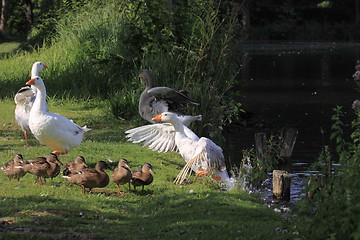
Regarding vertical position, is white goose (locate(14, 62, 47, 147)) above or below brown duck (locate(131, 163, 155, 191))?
above

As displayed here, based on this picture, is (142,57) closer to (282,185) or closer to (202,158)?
(202,158)

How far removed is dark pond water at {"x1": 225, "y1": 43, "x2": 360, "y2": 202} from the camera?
16.0 meters

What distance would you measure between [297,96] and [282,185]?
49.7ft

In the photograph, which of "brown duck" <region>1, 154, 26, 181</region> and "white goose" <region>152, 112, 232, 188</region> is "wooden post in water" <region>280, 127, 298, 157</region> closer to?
"white goose" <region>152, 112, 232, 188</region>

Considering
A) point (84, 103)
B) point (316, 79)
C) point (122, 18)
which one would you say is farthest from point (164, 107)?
point (316, 79)

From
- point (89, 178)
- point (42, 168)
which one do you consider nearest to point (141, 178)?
point (89, 178)

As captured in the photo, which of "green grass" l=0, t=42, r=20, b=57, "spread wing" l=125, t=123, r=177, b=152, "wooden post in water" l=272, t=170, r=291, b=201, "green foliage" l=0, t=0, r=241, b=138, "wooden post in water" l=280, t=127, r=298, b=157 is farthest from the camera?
"green grass" l=0, t=42, r=20, b=57

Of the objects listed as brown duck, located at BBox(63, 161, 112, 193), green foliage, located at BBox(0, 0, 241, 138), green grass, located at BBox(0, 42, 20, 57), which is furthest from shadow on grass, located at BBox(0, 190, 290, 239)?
green grass, located at BBox(0, 42, 20, 57)

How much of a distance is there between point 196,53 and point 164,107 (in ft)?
7.75

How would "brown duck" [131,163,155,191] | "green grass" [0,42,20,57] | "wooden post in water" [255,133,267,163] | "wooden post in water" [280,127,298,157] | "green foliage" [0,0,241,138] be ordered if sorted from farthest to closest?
"green grass" [0,42,20,57] < "green foliage" [0,0,241,138] < "wooden post in water" [280,127,298,157] < "wooden post in water" [255,133,267,163] < "brown duck" [131,163,155,191]

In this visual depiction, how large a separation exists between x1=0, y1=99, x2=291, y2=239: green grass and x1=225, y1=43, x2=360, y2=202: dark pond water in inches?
59.5

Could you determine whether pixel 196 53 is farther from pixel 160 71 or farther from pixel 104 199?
pixel 104 199

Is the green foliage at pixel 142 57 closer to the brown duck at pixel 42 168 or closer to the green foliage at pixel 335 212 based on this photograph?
the brown duck at pixel 42 168

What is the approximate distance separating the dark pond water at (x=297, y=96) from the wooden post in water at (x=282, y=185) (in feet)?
2.90
